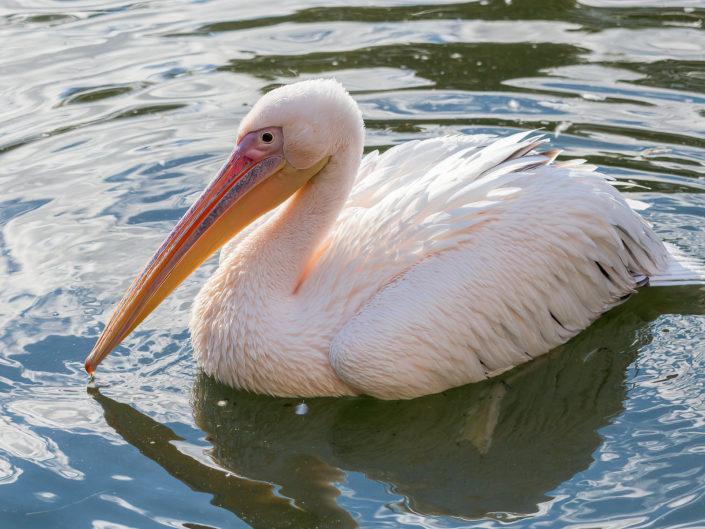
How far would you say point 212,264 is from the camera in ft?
18.0

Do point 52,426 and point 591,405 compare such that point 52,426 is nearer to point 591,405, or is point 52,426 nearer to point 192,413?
point 192,413

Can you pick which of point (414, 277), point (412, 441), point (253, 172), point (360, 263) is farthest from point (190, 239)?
point (412, 441)

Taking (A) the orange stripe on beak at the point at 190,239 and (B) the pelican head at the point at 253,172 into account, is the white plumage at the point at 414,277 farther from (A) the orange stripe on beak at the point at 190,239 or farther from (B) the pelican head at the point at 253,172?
(A) the orange stripe on beak at the point at 190,239

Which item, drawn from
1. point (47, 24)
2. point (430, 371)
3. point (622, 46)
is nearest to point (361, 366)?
point (430, 371)

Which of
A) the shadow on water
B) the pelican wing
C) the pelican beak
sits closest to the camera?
the shadow on water

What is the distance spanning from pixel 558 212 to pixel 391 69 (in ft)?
10.8

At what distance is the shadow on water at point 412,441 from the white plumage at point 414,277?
11 centimetres

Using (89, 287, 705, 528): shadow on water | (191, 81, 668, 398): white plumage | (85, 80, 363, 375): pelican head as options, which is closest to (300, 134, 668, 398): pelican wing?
(191, 81, 668, 398): white plumage

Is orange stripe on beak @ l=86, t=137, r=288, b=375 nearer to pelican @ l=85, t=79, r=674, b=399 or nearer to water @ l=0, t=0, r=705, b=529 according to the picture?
pelican @ l=85, t=79, r=674, b=399

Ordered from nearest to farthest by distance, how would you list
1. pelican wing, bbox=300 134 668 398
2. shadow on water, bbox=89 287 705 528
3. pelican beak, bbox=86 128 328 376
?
shadow on water, bbox=89 287 705 528, pelican wing, bbox=300 134 668 398, pelican beak, bbox=86 128 328 376

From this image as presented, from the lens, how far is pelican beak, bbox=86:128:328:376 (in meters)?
4.39

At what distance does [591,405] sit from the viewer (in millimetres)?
4461

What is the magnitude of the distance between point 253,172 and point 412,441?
50.9 inches

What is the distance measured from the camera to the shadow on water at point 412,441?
387 cm
